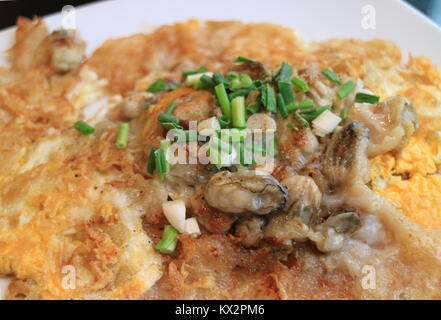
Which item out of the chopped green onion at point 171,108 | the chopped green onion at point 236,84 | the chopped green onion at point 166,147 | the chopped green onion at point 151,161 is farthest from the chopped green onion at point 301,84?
the chopped green onion at point 151,161

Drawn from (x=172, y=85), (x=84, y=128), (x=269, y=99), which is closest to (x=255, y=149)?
(x=269, y=99)

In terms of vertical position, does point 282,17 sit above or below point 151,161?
above

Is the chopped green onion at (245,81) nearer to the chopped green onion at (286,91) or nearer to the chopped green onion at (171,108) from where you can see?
the chopped green onion at (286,91)

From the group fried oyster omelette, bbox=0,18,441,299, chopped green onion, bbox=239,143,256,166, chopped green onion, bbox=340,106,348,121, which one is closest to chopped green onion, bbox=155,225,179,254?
fried oyster omelette, bbox=0,18,441,299

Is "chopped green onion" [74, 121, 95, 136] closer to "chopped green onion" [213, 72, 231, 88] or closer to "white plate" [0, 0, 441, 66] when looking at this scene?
"chopped green onion" [213, 72, 231, 88]

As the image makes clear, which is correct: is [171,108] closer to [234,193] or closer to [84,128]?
[84,128]

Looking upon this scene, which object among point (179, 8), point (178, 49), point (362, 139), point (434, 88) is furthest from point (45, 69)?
point (434, 88)
